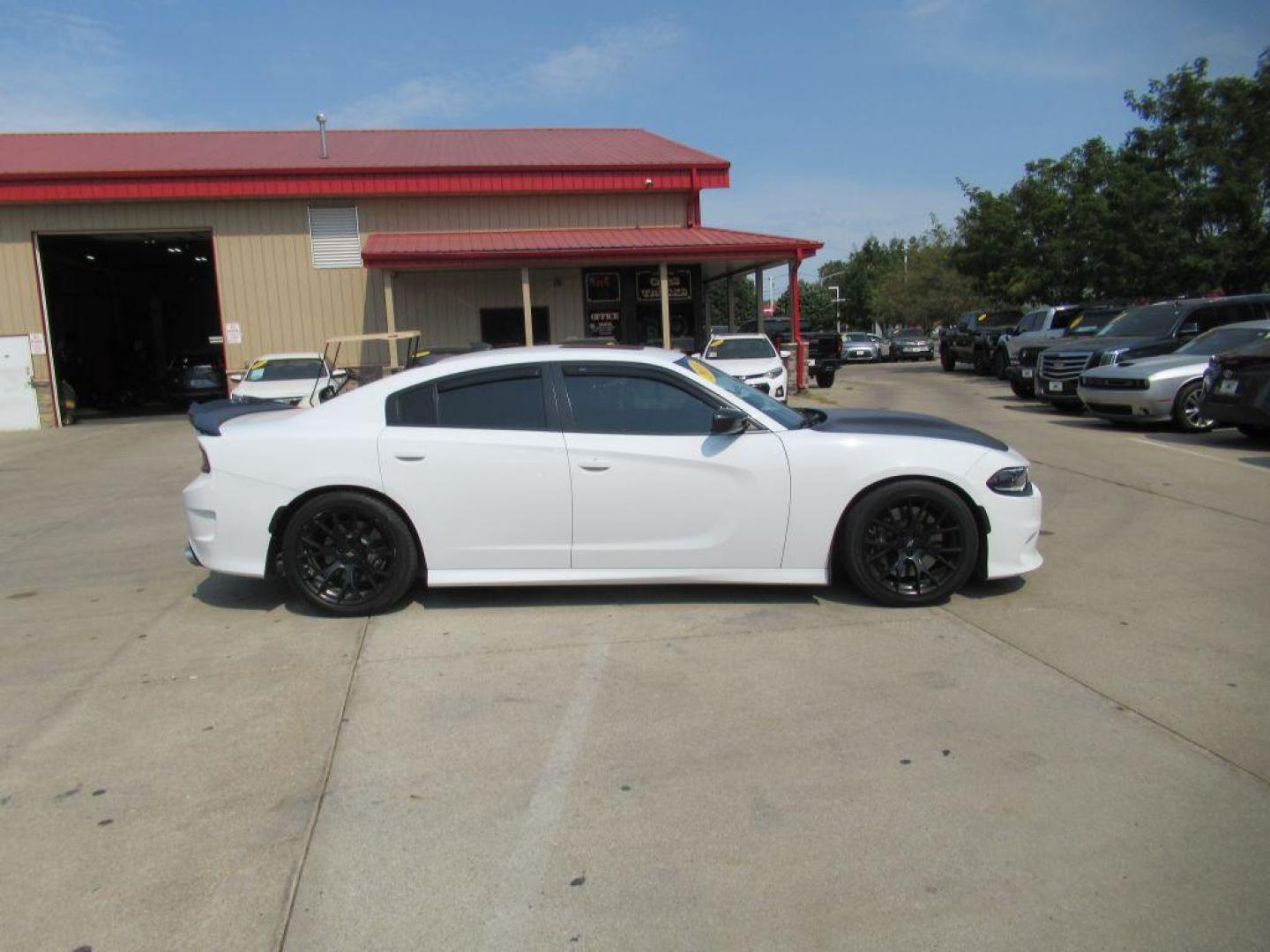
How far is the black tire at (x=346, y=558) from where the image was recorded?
572 cm

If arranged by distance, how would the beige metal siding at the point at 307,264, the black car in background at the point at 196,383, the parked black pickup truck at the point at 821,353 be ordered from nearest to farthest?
the beige metal siding at the point at 307,264, the black car in background at the point at 196,383, the parked black pickup truck at the point at 821,353

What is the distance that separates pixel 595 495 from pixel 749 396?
1.12 meters

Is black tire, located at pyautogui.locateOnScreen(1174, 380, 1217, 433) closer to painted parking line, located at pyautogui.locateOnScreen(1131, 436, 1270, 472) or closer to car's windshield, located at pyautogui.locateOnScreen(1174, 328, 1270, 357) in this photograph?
car's windshield, located at pyautogui.locateOnScreen(1174, 328, 1270, 357)

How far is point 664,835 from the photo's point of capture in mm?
3389

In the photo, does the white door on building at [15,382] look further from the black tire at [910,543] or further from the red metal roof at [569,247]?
the black tire at [910,543]

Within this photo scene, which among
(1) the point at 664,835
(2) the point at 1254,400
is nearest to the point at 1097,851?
(1) the point at 664,835

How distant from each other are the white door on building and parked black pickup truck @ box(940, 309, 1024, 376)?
23164mm

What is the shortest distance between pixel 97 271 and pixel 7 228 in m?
10.9

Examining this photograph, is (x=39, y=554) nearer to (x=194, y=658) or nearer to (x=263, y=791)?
(x=194, y=658)

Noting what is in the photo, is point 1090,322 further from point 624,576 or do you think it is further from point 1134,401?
point 624,576

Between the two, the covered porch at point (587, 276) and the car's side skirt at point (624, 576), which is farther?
the covered porch at point (587, 276)

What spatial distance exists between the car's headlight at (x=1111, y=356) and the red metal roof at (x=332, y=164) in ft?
33.9

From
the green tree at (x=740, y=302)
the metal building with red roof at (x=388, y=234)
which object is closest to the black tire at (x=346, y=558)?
the metal building with red roof at (x=388, y=234)

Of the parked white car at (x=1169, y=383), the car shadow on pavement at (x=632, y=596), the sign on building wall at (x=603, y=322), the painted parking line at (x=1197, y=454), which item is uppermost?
the sign on building wall at (x=603, y=322)
